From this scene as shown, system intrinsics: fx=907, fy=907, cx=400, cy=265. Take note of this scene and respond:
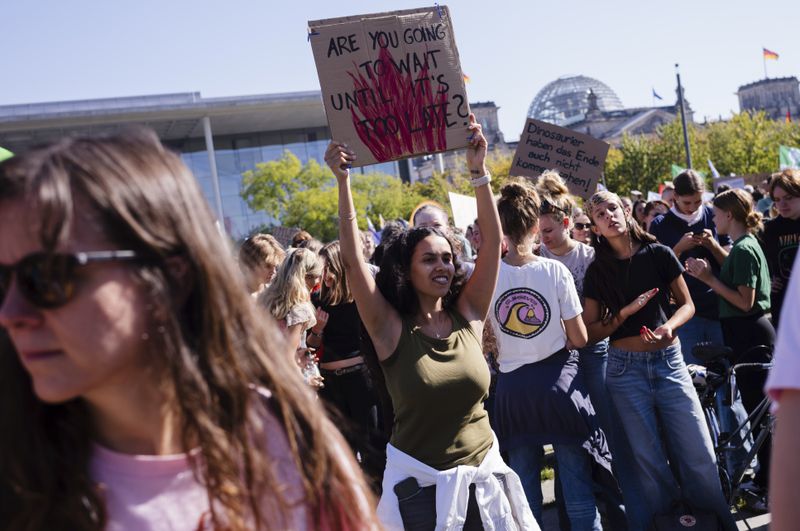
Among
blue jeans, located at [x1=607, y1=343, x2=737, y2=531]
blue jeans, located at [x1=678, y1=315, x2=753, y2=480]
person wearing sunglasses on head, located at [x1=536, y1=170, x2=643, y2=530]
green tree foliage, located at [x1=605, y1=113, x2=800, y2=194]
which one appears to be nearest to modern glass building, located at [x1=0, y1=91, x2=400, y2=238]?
green tree foliage, located at [x1=605, y1=113, x2=800, y2=194]

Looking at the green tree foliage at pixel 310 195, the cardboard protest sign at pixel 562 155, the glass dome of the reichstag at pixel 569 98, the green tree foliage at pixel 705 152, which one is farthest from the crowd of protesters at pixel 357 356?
the glass dome of the reichstag at pixel 569 98

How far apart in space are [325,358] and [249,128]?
50.3 m

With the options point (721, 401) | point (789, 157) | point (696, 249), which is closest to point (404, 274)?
point (721, 401)

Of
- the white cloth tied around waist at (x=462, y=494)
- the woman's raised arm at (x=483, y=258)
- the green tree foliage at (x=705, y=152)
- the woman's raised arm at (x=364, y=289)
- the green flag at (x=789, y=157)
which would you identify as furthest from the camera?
the green tree foliage at (x=705, y=152)

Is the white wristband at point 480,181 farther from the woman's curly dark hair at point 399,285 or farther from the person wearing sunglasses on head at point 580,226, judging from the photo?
the person wearing sunglasses on head at point 580,226

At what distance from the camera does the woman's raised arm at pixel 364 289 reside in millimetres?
3520

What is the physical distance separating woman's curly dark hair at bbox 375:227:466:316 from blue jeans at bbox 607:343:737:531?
1564 millimetres

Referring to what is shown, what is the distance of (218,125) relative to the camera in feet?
175

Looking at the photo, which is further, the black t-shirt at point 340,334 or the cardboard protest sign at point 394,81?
the black t-shirt at point 340,334

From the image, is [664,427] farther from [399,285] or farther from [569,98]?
[569,98]

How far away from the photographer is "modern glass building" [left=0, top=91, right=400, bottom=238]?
48.3 meters

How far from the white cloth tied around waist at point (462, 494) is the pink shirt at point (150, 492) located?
2.00 m

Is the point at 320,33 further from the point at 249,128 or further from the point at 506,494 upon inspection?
the point at 249,128

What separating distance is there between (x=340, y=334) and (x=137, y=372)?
4.80 meters
